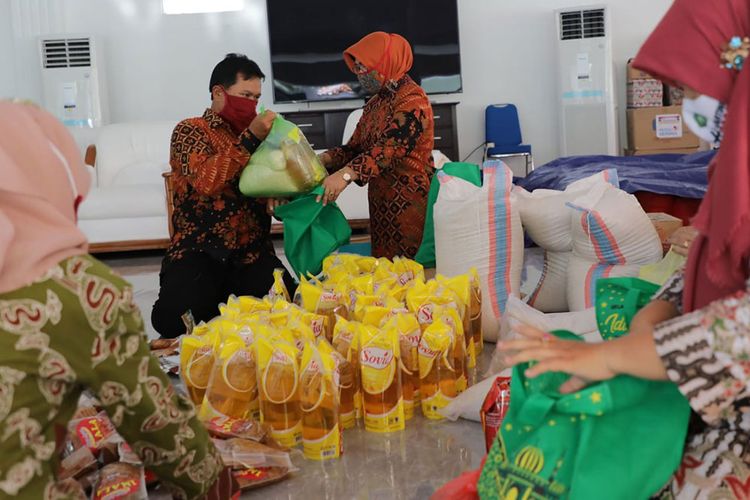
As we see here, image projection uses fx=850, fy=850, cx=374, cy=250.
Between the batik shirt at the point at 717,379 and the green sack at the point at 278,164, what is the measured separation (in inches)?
66.4

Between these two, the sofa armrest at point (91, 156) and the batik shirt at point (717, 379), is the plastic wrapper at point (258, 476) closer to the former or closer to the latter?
the batik shirt at point (717, 379)

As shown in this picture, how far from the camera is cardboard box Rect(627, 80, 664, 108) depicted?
6930 mm

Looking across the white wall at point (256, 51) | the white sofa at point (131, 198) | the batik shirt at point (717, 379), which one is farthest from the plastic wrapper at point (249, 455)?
the white wall at point (256, 51)

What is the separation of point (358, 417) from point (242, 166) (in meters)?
1.07

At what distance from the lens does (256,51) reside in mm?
7344

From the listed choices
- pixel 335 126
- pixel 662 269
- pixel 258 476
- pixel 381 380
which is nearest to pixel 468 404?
pixel 381 380

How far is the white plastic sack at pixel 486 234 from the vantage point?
2369 millimetres

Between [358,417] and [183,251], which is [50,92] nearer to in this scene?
[183,251]

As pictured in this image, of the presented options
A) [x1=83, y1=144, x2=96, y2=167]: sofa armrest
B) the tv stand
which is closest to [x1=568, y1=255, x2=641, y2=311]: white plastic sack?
[x1=83, y1=144, x2=96, y2=167]: sofa armrest

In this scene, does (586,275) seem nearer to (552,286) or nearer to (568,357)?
(552,286)

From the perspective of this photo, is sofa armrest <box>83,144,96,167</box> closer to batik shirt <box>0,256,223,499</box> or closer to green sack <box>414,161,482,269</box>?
green sack <box>414,161,482,269</box>

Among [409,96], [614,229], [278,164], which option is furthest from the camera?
[409,96]

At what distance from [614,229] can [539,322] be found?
47 cm

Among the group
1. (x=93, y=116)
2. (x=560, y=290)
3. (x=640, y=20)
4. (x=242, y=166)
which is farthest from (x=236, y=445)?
(x=640, y=20)
